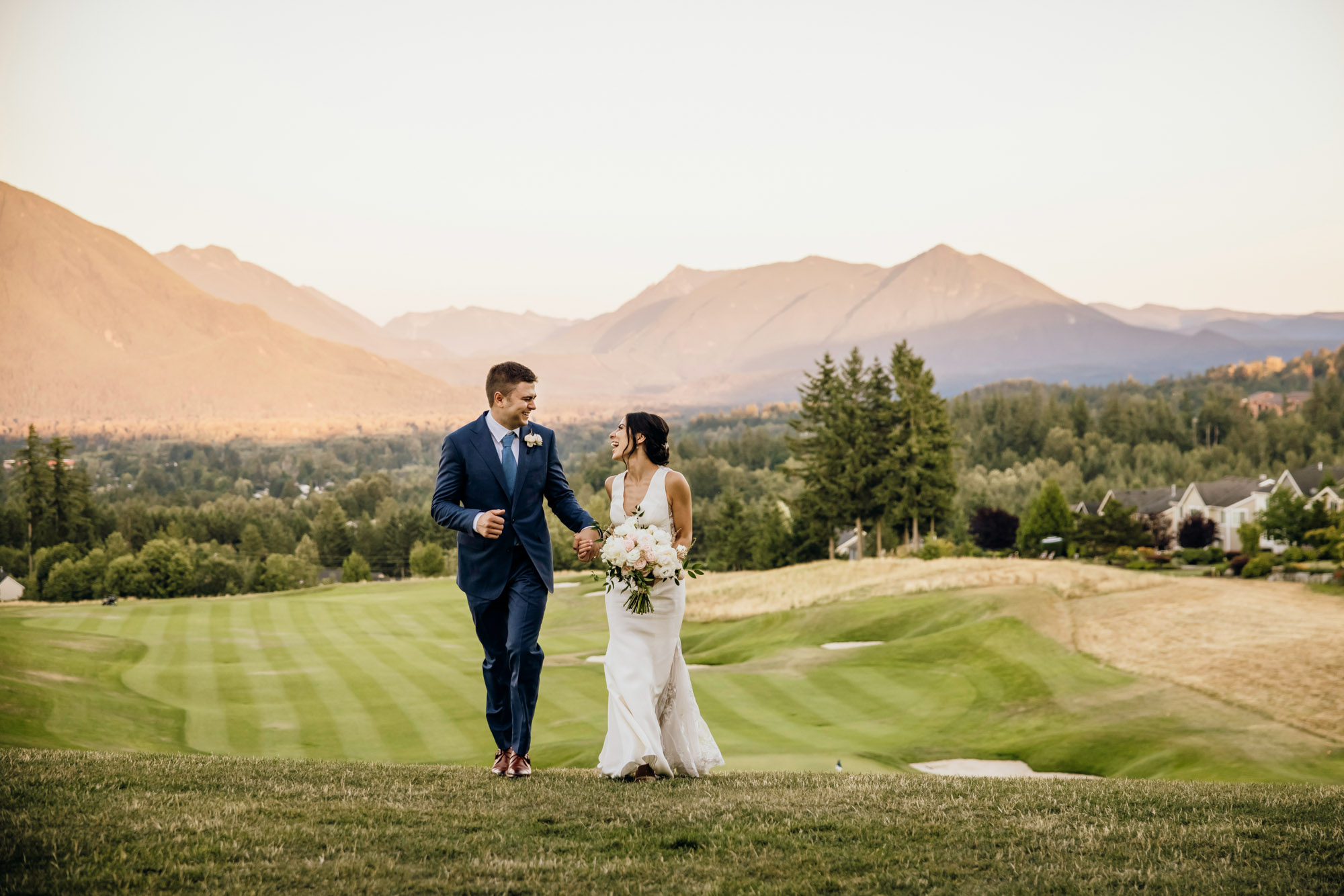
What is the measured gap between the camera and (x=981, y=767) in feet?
50.3

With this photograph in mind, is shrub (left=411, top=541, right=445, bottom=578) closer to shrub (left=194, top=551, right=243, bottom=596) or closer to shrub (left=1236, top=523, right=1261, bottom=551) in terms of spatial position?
shrub (left=194, top=551, right=243, bottom=596)

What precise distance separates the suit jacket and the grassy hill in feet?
4.97

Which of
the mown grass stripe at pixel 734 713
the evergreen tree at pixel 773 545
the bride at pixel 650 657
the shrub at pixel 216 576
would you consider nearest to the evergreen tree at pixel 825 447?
the evergreen tree at pixel 773 545

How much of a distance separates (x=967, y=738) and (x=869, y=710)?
2597mm

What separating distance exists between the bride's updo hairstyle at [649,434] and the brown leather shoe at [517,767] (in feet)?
8.05

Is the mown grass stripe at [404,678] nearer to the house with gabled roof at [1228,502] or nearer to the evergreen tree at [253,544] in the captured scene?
the evergreen tree at [253,544]

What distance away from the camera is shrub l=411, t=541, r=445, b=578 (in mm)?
87438

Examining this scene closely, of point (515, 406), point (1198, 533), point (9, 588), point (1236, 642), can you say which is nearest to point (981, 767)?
point (1236, 642)

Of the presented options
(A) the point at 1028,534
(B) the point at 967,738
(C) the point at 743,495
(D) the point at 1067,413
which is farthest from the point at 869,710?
(D) the point at 1067,413

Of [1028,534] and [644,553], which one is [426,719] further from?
[1028,534]

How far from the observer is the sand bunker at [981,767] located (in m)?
14.9

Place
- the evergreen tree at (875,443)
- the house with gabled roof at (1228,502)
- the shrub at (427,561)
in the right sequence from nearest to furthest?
the evergreen tree at (875,443)
the shrub at (427,561)
the house with gabled roof at (1228,502)

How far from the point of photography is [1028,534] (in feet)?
264

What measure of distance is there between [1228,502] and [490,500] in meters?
103
